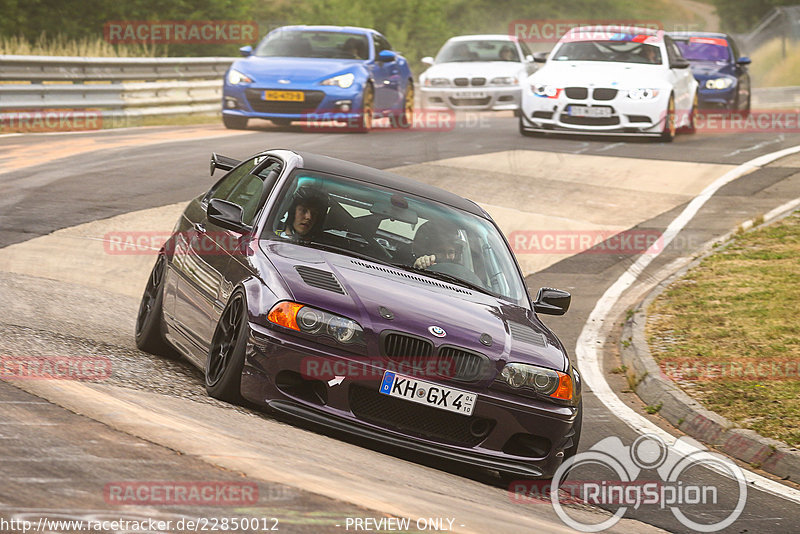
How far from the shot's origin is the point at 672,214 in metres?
16.0

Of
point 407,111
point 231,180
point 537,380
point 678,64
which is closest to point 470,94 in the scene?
point 407,111

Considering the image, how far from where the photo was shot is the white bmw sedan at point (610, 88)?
20.4 meters

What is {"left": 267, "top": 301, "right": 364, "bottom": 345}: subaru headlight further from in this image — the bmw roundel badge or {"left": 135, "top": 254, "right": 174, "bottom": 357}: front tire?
{"left": 135, "top": 254, "right": 174, "bottom": 357}: front tire

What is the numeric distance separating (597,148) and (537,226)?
628 cm

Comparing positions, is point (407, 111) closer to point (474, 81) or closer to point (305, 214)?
point (474, 81)

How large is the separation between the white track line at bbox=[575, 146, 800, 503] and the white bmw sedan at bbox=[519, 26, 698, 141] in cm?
233

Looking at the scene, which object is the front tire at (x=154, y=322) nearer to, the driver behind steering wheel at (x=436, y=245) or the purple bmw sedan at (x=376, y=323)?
the purple bmw sedan at (x=376, y=323)

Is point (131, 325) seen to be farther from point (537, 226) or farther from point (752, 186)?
point (752, 186)

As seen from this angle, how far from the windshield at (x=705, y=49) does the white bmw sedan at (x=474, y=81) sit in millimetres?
3578

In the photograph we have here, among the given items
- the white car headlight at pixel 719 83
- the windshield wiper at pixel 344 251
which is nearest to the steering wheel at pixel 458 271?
the windshield wiper at pixel 344 251

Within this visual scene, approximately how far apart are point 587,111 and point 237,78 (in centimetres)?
587

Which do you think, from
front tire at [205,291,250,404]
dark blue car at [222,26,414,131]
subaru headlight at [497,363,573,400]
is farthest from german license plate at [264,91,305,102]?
subaru headlight at [497,363,573,400]

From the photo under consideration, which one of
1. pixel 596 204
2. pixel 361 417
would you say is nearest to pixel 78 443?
pixel 361 417

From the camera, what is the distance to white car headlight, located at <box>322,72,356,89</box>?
2127cm
